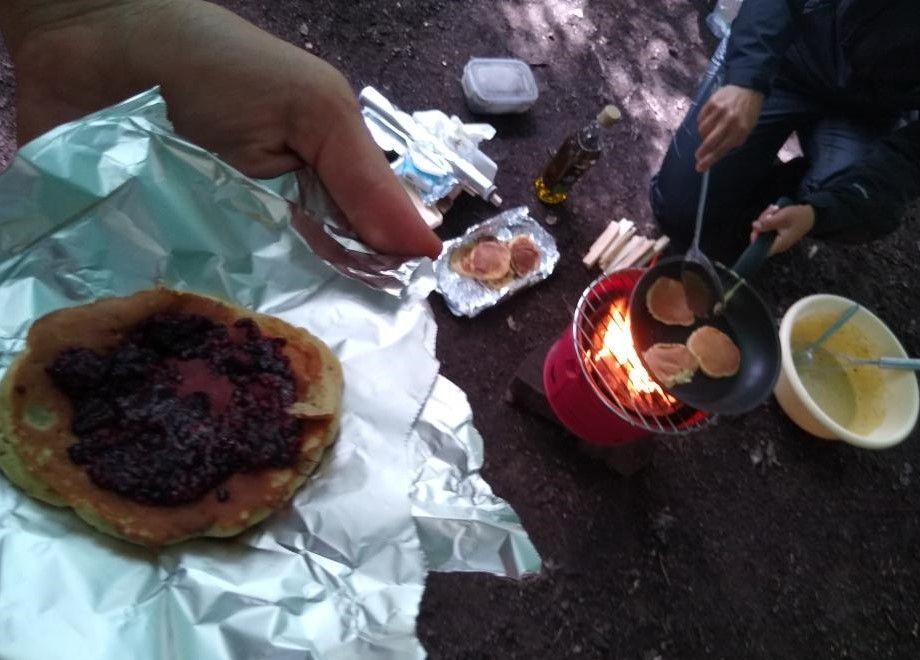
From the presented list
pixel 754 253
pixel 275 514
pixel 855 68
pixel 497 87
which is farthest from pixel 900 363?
pixel 275 514

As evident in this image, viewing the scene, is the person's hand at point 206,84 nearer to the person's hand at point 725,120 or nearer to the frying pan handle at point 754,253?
the person's hand at point 725,120

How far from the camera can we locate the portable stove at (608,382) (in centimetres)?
216

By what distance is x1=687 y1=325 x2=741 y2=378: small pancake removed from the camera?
7.28 ft

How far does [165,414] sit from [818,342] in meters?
2.53

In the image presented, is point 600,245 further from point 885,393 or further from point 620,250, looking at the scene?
point 885,393

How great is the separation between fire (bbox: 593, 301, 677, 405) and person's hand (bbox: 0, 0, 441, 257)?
0.73m

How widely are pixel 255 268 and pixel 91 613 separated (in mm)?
915

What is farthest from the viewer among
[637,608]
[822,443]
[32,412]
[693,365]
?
[822,443]

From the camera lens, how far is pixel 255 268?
188cm

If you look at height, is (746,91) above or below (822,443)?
above

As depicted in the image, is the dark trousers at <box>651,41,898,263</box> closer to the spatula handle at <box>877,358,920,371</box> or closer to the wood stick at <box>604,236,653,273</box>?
the wood stick at <box>604,236,653,273</box>

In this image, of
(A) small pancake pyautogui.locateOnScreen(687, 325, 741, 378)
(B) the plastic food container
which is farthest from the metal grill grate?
(B) the plastic food container

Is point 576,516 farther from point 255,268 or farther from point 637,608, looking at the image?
point 255,268

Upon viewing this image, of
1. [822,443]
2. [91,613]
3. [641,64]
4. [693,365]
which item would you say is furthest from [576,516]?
[641,64]
